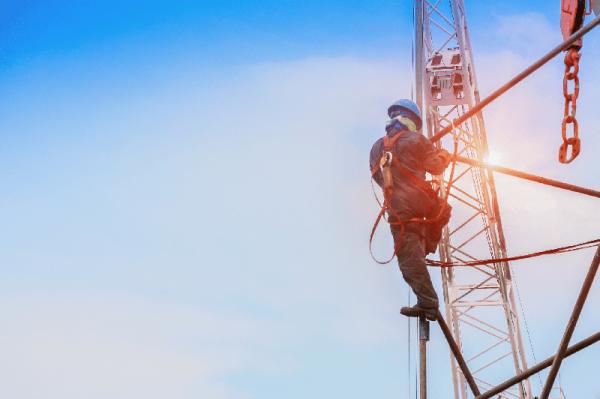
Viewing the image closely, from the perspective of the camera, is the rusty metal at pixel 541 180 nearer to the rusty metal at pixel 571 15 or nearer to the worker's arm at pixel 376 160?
the worker's arm at pixel 376 160

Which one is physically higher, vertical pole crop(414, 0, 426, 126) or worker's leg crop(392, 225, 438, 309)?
vertical pole crop(414, 0, 426, 126)

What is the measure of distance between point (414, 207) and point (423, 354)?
1130mm

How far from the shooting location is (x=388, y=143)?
4254 mm

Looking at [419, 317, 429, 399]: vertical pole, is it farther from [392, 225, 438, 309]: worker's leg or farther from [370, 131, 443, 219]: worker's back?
[370, 131, 443, 219]: worker's back

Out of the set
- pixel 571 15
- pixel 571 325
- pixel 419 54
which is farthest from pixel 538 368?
pixel 419 54

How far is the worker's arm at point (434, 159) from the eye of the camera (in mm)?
3934

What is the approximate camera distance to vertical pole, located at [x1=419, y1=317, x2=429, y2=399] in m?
3.71

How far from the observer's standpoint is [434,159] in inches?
156

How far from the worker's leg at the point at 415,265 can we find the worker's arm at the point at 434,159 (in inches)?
19.0

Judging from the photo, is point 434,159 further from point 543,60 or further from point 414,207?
point 543,60

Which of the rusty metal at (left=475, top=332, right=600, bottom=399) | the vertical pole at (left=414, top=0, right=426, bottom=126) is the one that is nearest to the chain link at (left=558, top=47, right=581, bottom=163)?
the rusty metal at (left=475, top=332, right=600, bottom=399)

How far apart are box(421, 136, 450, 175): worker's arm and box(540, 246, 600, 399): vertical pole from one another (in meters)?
1.20

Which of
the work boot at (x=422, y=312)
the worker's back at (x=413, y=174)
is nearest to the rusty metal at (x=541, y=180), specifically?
the worker's back at (x=413, y=174)

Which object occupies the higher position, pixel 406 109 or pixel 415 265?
pixel 406 109
